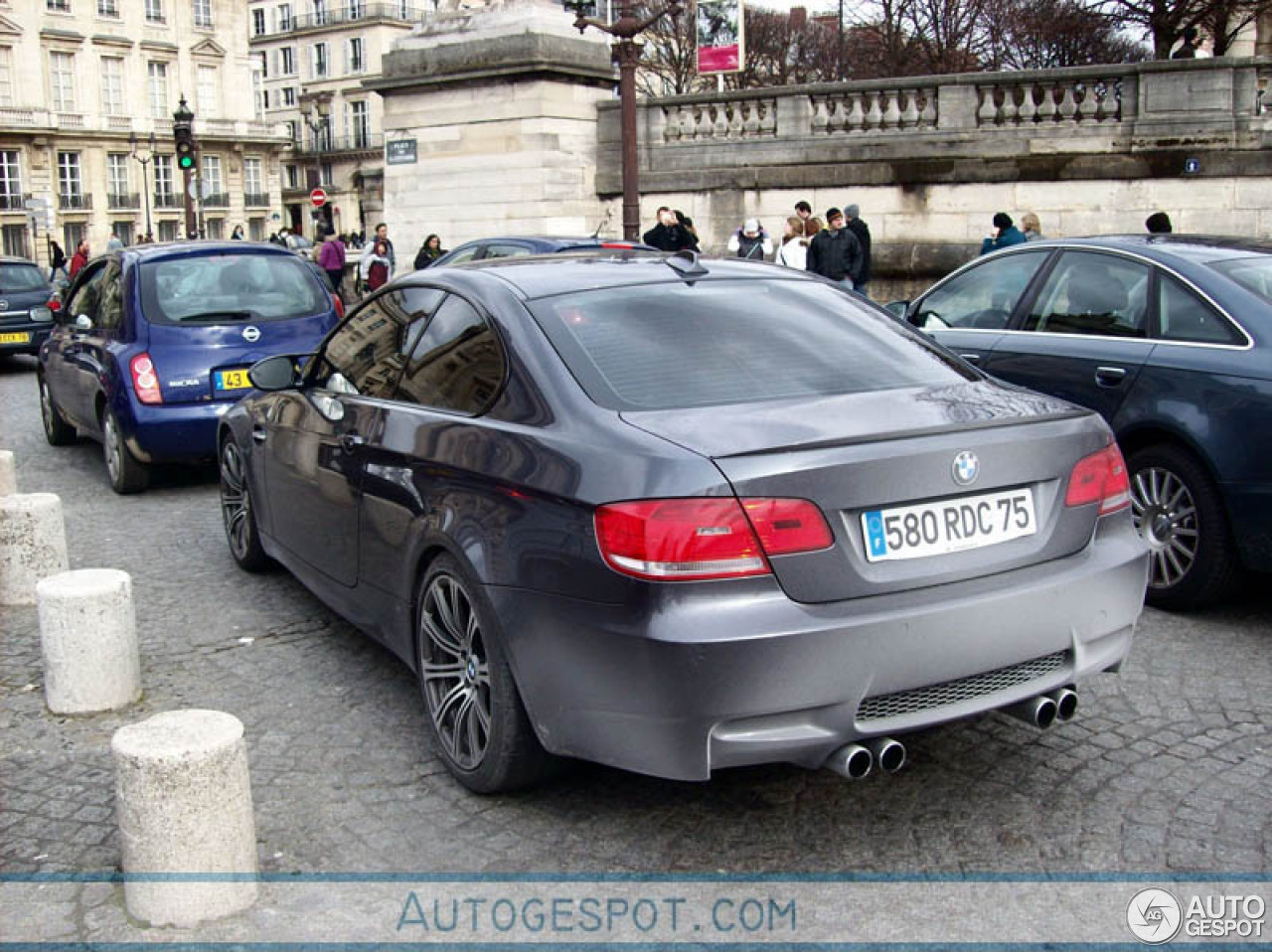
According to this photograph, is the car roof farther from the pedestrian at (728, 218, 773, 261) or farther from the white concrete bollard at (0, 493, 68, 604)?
the pedestrian at (728, 218, 773, 261)

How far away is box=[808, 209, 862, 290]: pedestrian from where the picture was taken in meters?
15.6

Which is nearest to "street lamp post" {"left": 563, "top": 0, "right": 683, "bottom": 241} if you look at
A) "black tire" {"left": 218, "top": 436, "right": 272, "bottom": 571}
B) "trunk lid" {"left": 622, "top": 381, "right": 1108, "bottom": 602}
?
"black tire" {"left": 218, "top": 436, "right": 272, "bottom": 571}

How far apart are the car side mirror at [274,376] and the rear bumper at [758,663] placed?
8.12 ft

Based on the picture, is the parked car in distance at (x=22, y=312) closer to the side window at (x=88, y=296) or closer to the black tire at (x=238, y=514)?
the side window at (x=88, y=296)

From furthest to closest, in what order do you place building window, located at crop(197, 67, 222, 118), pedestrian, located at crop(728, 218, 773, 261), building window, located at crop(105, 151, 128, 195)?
1. building window, located at crop(197, 67, 222, 118)
2. building window, located at crop(105, 151, 128, 195)
3. pedestrian, located at crop(728, 218, 773, 261)

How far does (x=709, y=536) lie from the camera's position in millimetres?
3480

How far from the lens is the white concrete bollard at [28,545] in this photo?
264 inches

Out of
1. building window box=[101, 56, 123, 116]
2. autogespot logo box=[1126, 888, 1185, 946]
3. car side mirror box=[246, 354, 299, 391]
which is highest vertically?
building window box=[101, 56, 123, 116]

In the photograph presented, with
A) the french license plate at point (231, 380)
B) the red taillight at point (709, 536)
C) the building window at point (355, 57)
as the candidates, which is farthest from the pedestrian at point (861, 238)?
the building window at point (355, 57)

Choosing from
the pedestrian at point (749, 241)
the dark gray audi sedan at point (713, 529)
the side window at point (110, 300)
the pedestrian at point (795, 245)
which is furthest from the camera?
the pedestrian at point (749, 241)

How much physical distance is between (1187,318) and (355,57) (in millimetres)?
98350

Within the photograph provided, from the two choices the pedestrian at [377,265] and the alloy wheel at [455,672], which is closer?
the alloy wheel at [455,672]

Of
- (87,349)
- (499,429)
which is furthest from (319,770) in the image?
(87,349)

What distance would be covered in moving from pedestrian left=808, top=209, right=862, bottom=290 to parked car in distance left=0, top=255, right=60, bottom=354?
34.8 feet
